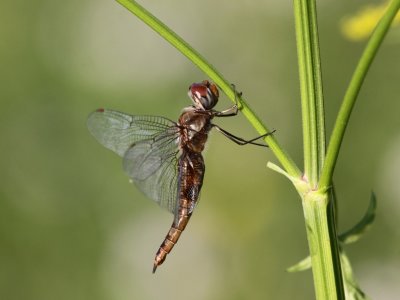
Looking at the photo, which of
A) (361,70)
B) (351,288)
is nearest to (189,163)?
(351,288)

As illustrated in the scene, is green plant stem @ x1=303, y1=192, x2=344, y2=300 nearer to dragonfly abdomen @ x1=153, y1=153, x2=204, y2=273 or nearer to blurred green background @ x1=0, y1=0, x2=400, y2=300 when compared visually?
dragonfly abdomen @ x1=153, y1=153, x2=204, y2=273

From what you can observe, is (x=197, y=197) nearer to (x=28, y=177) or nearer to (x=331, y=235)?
(x=331, y=235)

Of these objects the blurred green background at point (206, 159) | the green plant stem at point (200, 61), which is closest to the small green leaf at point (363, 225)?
the green plant stem at point (200, 61)

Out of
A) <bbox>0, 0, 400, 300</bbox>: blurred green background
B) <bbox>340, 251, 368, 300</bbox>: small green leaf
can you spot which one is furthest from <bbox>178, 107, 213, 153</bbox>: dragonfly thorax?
<bbox>0, 0, 400, 300</bbox>: blurred green background

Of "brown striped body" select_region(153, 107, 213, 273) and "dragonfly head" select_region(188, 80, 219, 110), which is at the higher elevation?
"dragonfly head" select_region(188, 80, 219, 110)

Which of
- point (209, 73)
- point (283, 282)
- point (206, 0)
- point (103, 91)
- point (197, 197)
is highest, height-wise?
point (206, 0)

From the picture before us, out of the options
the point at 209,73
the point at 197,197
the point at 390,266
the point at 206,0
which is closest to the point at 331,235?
the point at 209,73
